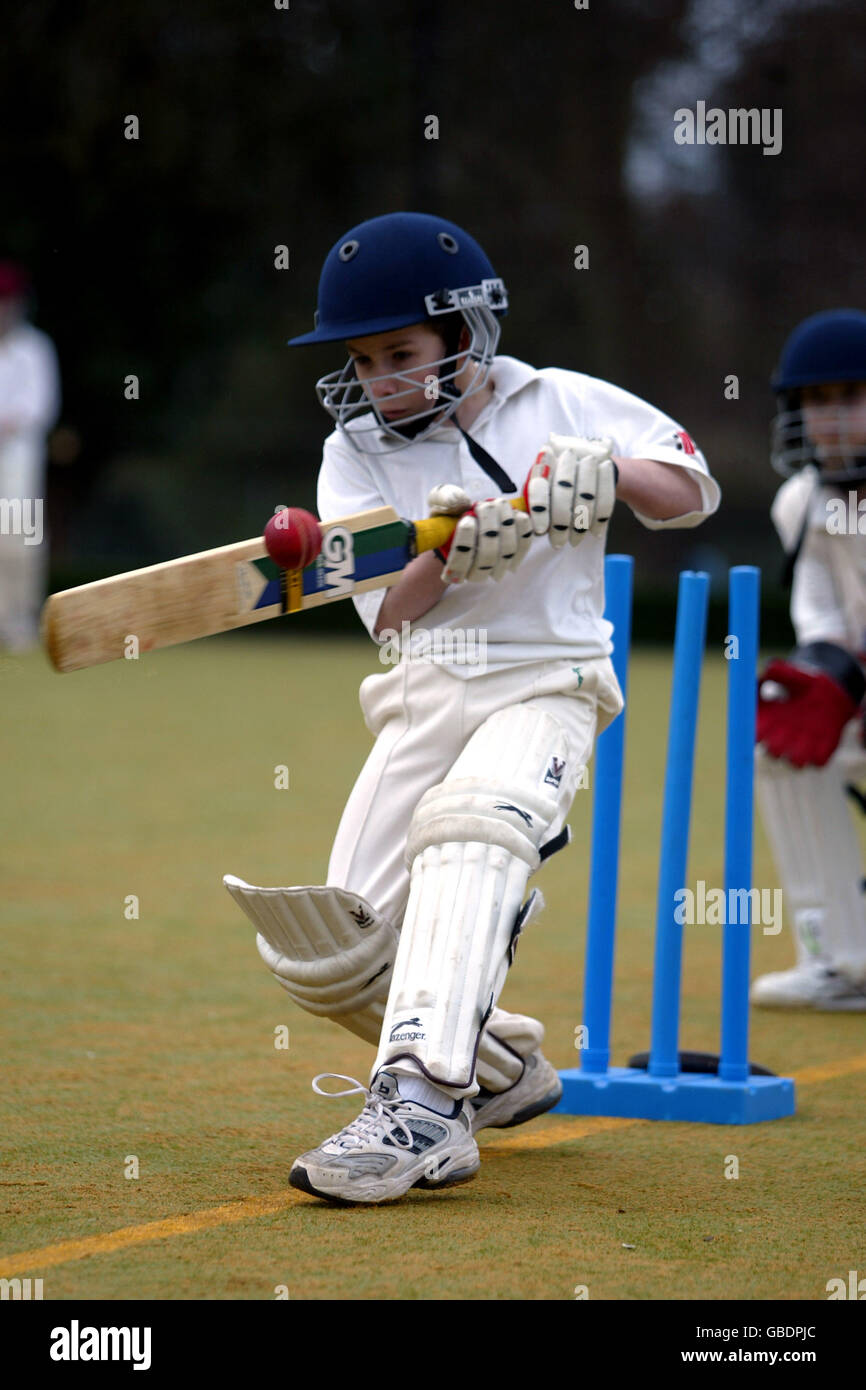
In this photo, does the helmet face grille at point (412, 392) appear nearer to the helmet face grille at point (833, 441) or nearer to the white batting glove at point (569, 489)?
the white batting glove at point (569, 489)

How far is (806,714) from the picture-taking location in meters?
4.22

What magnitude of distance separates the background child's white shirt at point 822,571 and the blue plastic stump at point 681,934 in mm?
1148

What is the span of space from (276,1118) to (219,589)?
977 mm

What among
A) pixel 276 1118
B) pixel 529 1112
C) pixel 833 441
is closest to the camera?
pixel 529 1112

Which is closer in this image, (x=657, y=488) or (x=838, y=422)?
(x=657, y=488)

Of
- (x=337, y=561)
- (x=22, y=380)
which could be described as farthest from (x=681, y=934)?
(x=22, y=380)

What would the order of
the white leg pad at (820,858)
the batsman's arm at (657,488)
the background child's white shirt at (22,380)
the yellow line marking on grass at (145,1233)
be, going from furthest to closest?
the background child's white shirt at (22,380) → the white leg pad at (820,858) → the batsman's arm at (657,488) → the yellow line marking on grass at (145,1233)

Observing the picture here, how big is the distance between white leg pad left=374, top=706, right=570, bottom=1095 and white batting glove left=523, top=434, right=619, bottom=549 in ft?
1.03

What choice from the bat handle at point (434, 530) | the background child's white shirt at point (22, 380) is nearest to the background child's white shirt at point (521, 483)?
the bat handle at point (434, 530)

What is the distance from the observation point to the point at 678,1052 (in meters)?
3.37

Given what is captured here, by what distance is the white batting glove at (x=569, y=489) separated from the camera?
2707 millimetres

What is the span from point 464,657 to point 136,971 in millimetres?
1692

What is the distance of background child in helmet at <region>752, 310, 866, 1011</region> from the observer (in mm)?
4258

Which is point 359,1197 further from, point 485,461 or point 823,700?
point 823,700
